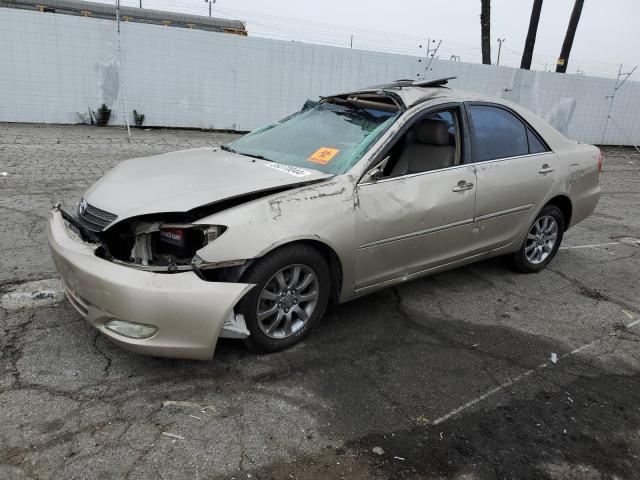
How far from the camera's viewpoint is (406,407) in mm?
2926

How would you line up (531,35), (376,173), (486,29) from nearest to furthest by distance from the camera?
(376,173), (486,29), (531,35)

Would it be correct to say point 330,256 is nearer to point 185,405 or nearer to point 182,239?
point 182,239

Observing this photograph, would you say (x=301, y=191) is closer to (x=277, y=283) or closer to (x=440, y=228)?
(x=277, y=283)

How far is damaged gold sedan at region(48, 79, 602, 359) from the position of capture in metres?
2.86

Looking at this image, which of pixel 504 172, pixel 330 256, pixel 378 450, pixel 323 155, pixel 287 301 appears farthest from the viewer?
pixel 504 172

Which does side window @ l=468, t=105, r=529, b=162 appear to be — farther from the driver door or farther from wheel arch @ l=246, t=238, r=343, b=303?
wheel arch @ l=246, t=238, r=343, b=303

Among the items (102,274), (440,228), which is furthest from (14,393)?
(440,228)

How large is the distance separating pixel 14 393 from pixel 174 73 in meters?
11.9

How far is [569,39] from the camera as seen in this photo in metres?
19.8

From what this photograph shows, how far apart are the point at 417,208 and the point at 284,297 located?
1.21 metres

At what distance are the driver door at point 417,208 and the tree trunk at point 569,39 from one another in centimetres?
1843

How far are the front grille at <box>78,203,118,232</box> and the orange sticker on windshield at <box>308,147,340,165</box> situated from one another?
1.42 meters

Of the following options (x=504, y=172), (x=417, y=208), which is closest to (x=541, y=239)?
(x=504, y=172)

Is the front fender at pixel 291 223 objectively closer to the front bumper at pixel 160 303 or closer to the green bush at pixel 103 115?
the front bumper at pixel 160 303
